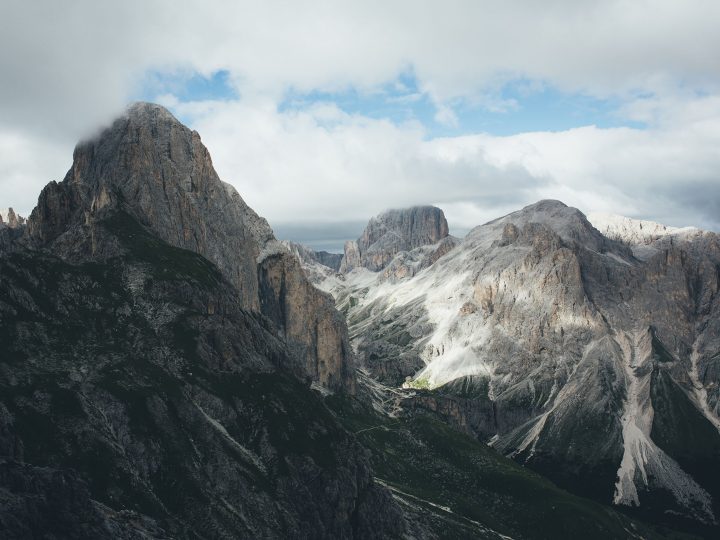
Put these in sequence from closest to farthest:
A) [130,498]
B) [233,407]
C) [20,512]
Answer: [20,512]
[130,498]
[233,407]

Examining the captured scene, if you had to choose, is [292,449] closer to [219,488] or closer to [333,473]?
[333,473]

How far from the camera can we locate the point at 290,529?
169125 mm

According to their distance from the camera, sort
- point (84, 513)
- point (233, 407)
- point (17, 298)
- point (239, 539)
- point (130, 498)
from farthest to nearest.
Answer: point (233, 407) → point (17, 298) → point (239, 539) → point (130, 498) → point (84, 513)

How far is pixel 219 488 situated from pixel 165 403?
2596 cm

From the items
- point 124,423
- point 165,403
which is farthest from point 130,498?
point 165,403

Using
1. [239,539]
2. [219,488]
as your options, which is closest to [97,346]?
[219,488]

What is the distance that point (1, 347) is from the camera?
520ft

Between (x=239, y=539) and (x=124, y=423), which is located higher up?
(x=124, y=423)

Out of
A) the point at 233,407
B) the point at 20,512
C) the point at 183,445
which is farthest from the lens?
the point at 233,407

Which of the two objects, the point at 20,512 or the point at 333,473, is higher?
the point at 20,512

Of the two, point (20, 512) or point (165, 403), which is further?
point (165, 403)

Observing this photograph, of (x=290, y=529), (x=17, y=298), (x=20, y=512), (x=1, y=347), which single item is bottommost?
(x=290, y=529)

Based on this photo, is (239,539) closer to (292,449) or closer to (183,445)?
(183,445)

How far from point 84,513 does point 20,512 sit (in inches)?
442
